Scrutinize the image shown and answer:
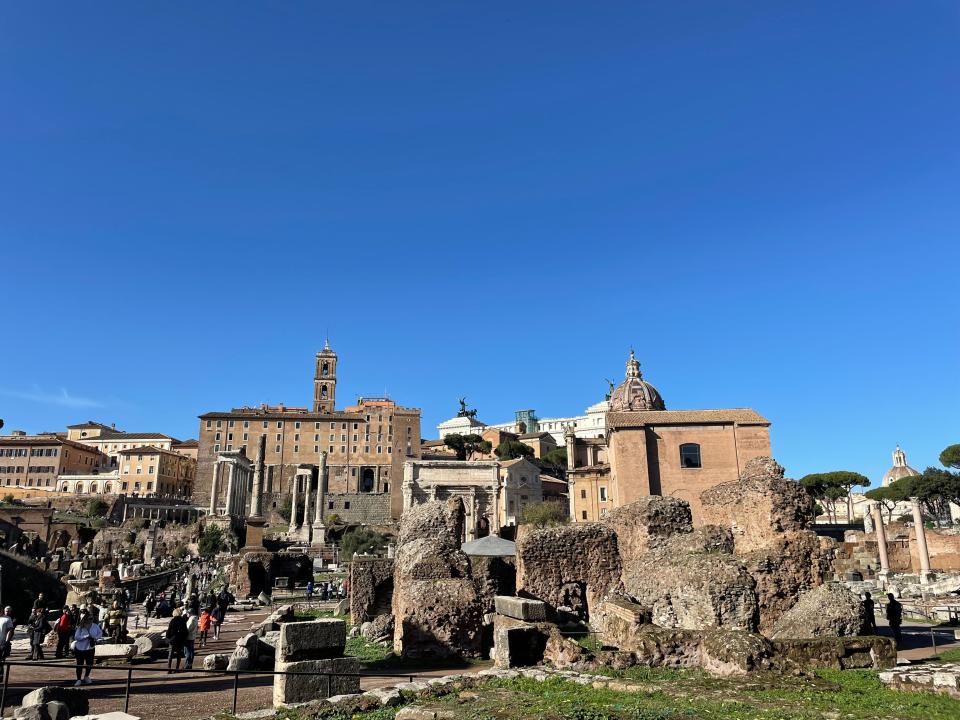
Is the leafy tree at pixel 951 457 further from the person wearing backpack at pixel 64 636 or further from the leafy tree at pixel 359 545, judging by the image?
the person wearing backpack at pixel 64 636

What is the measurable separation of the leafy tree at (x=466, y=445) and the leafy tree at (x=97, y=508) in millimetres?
49722

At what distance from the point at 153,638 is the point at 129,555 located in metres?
44.6

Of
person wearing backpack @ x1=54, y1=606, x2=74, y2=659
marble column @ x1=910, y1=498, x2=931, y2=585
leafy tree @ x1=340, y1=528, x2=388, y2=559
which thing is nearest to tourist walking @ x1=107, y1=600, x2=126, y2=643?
person wearing backpack @ x1=54, y1=606, x2=74, y2=659

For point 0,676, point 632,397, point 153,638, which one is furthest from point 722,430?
point 0,676

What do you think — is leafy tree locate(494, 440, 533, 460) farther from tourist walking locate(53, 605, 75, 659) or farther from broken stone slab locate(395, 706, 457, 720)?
broken stone slab locate(395, 706, 457, 720)

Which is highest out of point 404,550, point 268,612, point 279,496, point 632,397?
point 632,397

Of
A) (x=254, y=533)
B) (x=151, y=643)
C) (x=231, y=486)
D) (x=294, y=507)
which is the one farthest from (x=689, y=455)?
(x=231, y=486)

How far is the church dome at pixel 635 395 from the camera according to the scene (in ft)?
244

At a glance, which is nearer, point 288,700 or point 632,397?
point 288,700

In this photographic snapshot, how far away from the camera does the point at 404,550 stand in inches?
601

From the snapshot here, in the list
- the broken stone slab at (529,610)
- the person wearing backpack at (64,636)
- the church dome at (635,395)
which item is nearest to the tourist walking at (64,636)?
the person wearing backpack at (64,636)

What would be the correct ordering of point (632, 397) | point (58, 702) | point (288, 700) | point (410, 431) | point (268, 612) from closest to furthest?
point (58, 702) < point (288, 700) < point (268, 612) < point (632, 397) < point (410, 431)

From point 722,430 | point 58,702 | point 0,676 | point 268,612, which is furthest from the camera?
point 722,430

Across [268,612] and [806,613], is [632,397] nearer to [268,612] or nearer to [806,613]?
[268,612]
